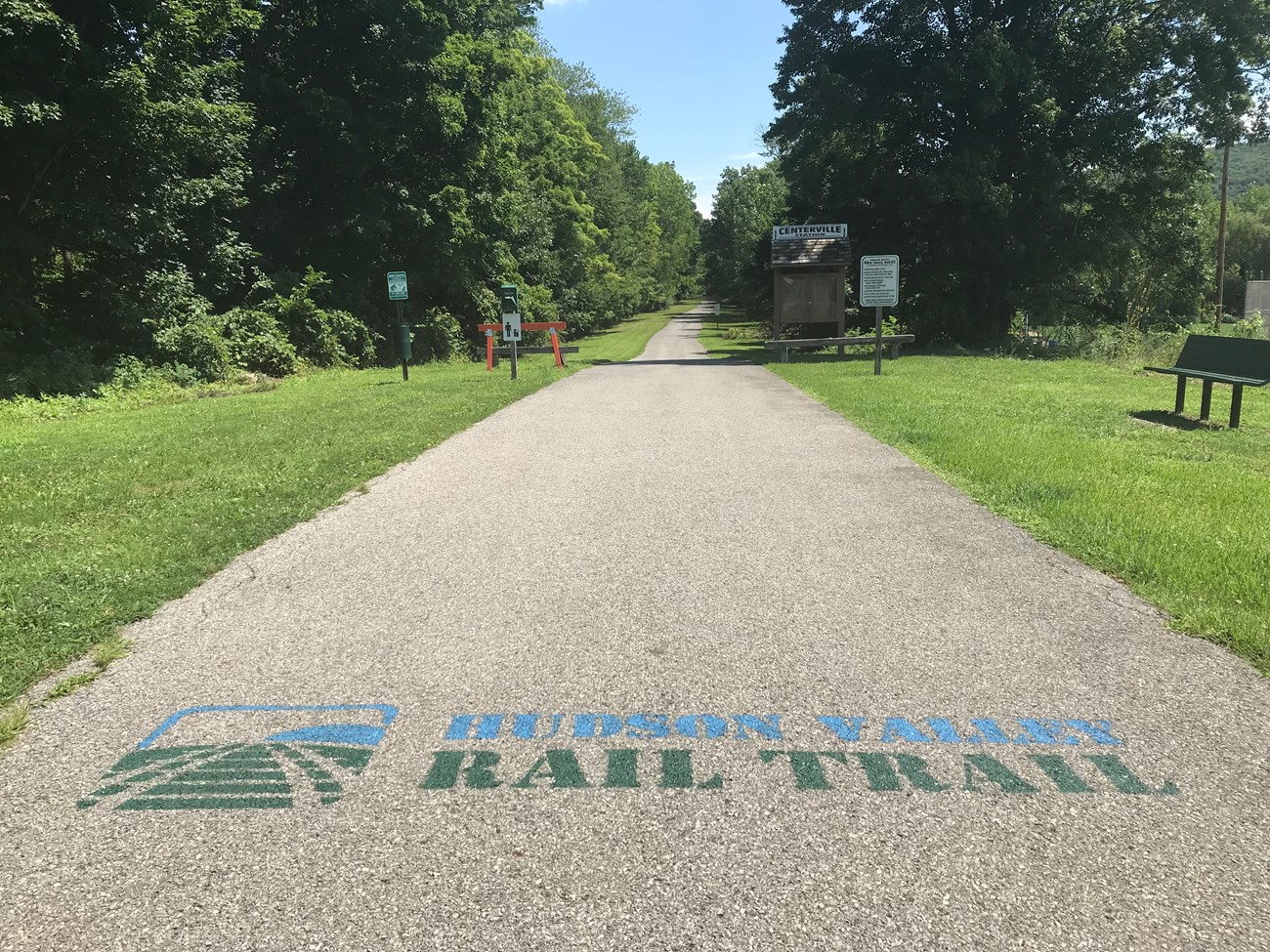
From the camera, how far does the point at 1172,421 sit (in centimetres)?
1130

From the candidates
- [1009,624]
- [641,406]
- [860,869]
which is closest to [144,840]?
[860,869]

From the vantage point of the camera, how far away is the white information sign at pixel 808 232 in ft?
83.9

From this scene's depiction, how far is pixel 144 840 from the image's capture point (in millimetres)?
2613

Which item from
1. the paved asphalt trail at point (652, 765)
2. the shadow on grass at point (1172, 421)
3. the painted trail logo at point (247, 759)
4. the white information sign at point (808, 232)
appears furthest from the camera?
the white information sign at point (808, 232)

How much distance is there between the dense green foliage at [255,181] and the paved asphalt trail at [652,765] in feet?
46.9

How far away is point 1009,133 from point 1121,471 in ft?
74.2

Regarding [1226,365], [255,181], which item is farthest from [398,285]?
A: [1226,365]

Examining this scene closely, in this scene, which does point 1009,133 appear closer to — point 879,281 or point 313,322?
point 879,281

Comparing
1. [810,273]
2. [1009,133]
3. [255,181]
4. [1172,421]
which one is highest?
[1009,133]

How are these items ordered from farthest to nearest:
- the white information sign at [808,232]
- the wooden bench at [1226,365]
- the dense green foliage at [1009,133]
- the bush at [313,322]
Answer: the white information sign at [808,232] < the dense green foliage at [1009,133] < the bush at [313,322] < the wooden bench at [1226,365]

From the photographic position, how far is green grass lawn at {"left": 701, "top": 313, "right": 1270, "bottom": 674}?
4785 millimetres

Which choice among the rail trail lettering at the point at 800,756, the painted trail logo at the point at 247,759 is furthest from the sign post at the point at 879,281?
the painted trail logo at the point at 247,759

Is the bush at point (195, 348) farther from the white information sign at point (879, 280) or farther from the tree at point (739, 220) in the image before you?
the tree at point (739, 220)

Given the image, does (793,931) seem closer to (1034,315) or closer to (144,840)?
(144,840)
